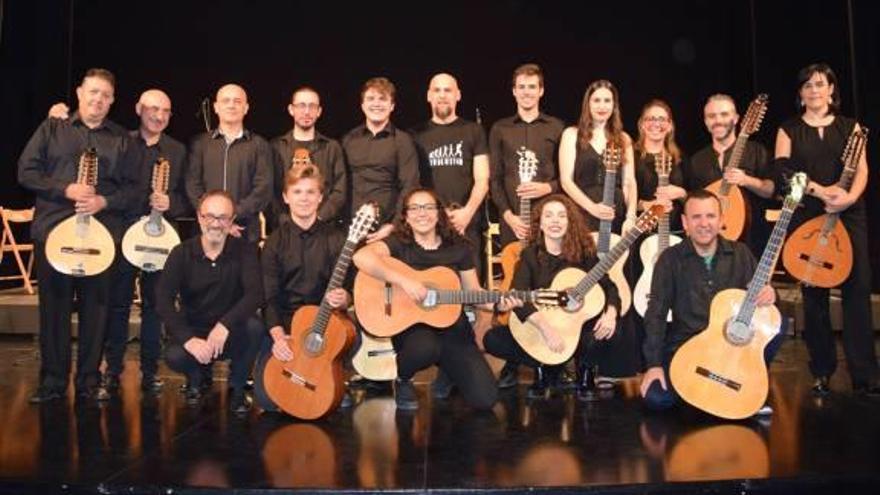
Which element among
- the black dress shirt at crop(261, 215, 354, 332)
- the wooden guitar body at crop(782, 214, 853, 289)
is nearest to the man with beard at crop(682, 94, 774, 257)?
the wooden guitar body at crop(782, 214, 853, 289)

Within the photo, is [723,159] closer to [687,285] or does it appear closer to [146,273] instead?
[687,285]

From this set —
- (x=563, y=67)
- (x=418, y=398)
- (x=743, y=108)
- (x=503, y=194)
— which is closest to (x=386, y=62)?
(x=563, y=67)

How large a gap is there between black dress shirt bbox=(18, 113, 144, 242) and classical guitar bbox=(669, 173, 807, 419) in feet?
10.5

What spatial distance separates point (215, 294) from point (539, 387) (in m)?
1.91

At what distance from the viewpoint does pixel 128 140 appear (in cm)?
470

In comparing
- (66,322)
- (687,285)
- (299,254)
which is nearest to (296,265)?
(299,254)

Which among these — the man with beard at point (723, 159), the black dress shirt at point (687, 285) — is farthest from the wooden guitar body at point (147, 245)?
the man with beard at point (723, 159)

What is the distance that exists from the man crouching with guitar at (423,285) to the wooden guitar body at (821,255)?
68.4 inches

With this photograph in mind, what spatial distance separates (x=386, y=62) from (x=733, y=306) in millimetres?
6755

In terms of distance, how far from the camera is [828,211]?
4531mm

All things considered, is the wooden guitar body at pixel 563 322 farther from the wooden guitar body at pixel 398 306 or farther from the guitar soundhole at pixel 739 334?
the guitar soundhole at pixel 739 334

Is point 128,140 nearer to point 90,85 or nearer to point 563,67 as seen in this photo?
point 90,85

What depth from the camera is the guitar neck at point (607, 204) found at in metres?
4.71

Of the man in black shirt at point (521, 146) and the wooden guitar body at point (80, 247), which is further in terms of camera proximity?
the man in black shirt at point (521, 146)
